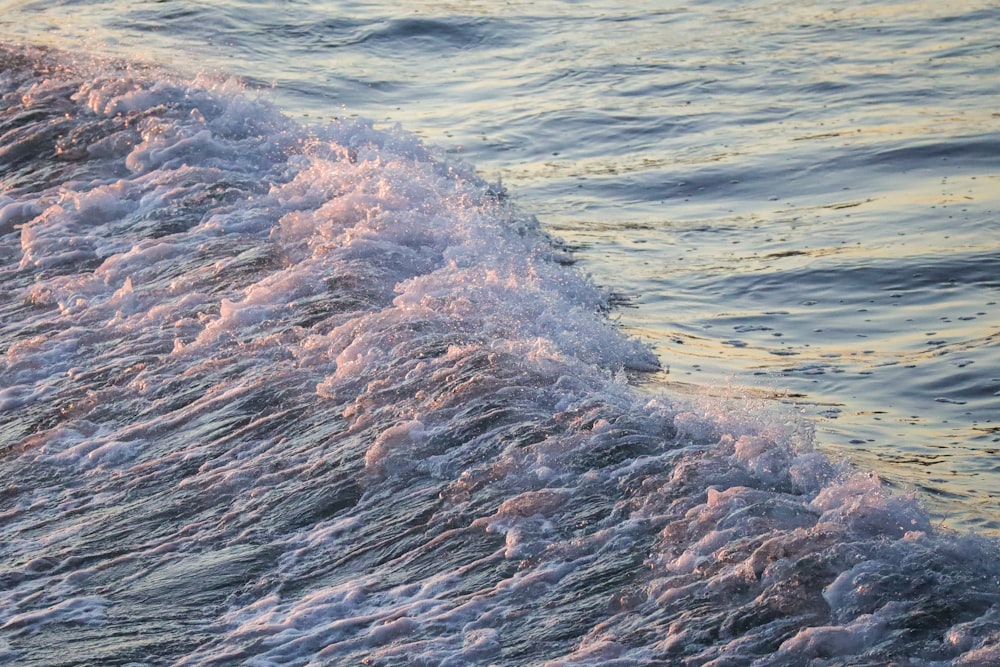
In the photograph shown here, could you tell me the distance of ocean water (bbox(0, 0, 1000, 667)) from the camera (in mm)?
4668

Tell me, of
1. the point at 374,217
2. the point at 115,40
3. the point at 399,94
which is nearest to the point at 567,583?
the point at 374,217

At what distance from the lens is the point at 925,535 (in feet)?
→ 15.6

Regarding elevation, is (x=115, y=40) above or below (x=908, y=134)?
above

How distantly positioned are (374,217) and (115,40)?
24.4 ft

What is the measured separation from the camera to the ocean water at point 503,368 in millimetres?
4668

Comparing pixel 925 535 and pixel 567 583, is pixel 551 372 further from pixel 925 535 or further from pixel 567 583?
pixel 925 535

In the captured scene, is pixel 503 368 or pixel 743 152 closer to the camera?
pixel 503 368

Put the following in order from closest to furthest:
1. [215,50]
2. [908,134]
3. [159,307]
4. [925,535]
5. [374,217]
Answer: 1. [925,535]
2. [159,307]
3. [374,217]
4. [908,134]
5. [215,50]

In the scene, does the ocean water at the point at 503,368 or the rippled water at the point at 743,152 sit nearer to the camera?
the ocean water at the point at 503,368

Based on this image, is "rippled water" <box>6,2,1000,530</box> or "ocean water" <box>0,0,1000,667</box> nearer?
"ocean water" <box>0,0,1000,667</box>

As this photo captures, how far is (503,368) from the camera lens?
6387 millimetres

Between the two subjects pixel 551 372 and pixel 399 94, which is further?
pixel 399 94

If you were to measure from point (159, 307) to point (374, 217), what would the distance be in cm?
158

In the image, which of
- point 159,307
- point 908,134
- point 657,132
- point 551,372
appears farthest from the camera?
point 657,132
